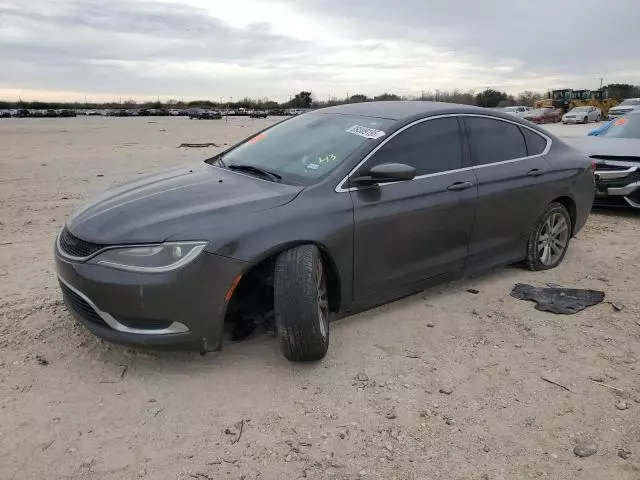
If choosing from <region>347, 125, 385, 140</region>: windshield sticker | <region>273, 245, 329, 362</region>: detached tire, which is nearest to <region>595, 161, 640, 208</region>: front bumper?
<region>347, 125, 385, 140</region>: windshield sticker

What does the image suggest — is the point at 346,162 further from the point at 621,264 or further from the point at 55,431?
the point at 621,264

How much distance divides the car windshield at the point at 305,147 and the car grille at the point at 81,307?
1456 millimetres

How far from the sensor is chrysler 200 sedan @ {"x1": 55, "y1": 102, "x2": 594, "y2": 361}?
122 inches

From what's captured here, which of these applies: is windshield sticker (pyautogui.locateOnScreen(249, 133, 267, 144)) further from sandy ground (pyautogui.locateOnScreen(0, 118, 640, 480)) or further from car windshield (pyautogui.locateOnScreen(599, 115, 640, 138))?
car windshield (pyautogui.locateOnScreen(599, 115, 640, 138))

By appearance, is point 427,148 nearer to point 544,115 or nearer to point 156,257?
point 156,257

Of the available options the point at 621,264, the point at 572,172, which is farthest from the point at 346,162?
the point at 621,264

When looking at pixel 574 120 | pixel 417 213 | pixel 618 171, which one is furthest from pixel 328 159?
pixel 574 120

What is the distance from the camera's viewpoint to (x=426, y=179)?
4.13 meters

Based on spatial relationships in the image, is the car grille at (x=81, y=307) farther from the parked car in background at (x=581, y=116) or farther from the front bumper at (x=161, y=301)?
Result: the parked car in background at (x=581, y=116)

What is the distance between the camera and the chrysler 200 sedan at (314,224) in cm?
310

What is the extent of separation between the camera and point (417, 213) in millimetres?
3988

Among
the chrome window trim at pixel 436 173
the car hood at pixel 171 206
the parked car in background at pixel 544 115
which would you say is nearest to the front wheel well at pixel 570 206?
the chrome window trim at pixel 436 173

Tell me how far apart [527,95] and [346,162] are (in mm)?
96160

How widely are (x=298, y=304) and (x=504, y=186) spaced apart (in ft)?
7.74
